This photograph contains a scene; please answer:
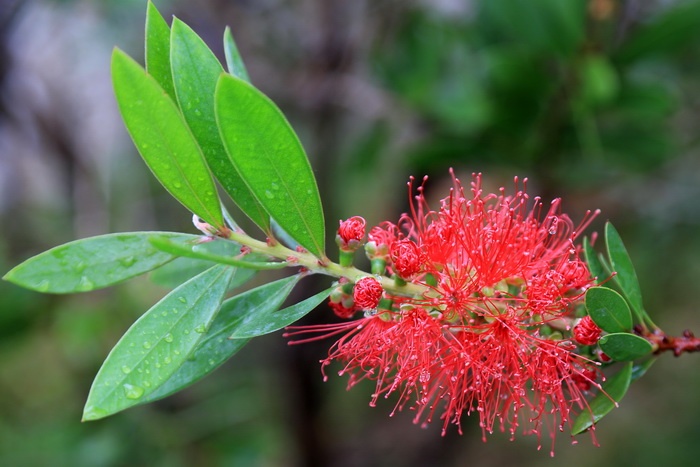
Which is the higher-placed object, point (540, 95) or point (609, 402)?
point (540, 95)

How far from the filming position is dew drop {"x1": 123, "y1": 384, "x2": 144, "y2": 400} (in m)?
0.90

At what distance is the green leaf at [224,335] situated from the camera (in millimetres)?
1105

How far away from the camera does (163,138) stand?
942 mm

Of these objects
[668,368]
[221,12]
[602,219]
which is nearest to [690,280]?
[668,368]

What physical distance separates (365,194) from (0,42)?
2.10 m

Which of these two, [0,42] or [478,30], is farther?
[0,42]

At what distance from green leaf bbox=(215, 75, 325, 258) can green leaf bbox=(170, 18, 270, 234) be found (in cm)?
8

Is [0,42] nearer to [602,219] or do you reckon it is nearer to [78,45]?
[78,45]

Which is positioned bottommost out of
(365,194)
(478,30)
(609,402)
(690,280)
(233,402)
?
(609,402)

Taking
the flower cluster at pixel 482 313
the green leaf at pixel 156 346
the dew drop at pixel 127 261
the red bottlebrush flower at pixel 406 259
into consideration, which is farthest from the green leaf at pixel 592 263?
the dew drop at pixel 127 261

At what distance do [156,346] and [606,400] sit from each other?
2.24 ft

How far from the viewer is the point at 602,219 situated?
10.2 feet

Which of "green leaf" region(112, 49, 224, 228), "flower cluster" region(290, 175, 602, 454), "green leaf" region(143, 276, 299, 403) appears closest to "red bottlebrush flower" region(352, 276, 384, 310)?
"flower cluster" region(290, 175, 602, 454)

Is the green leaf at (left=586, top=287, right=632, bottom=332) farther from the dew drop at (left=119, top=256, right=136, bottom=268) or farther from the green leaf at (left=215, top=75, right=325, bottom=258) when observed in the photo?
the dew drop at (left=119, top=256, right=136, bottom=268)
